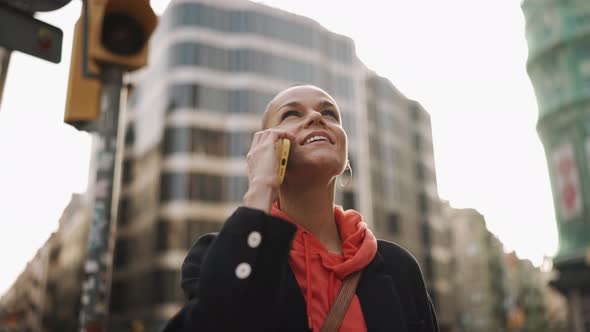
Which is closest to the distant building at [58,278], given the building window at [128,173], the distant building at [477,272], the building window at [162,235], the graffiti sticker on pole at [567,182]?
the building window at [128,173]

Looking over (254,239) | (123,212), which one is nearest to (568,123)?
(254,239)

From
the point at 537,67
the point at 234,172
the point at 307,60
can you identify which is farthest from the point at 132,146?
the point at 537,67

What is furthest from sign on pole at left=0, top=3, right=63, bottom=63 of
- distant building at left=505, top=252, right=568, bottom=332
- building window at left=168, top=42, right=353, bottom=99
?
building window at left=168, top=42, right=353, bottom=99

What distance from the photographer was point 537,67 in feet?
98.8

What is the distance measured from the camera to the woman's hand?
1489mm

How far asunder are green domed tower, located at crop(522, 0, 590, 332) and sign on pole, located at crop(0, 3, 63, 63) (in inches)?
1104

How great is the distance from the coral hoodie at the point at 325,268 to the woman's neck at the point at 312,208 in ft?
0.18

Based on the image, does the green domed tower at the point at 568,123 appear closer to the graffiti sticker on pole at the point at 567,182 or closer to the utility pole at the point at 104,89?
the graffiti sticker on pole at the point at 567,182

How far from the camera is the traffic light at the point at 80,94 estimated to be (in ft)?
10.4

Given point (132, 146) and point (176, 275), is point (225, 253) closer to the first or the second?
point (176, 275)

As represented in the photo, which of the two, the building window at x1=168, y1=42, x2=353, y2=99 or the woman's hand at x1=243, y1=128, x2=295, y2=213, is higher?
the building window at x1=168, y1=42, x2=353, y2=99

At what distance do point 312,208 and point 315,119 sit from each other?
0.31 metres

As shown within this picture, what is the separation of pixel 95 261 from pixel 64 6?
141 cm

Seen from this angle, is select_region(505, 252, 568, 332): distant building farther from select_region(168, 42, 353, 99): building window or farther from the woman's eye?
the woman's eye
